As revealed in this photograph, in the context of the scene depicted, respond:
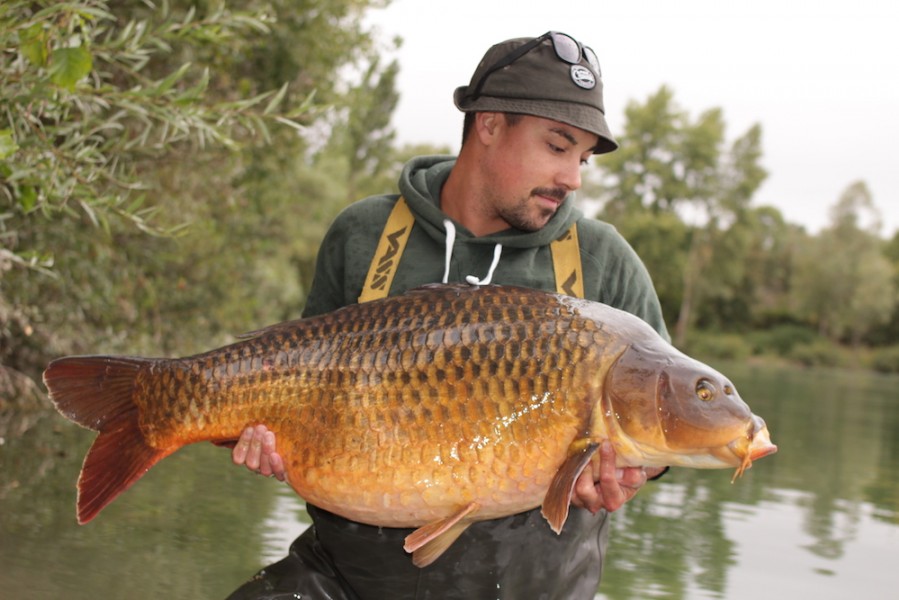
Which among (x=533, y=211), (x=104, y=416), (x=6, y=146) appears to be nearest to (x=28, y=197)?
(x=6, y=146)

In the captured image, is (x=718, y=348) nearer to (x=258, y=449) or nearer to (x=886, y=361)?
(x=886, y=361)

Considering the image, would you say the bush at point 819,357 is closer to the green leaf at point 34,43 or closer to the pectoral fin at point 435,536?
the green leaf at point 34,43

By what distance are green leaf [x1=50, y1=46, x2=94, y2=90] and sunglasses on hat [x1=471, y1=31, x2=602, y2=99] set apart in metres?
1.31

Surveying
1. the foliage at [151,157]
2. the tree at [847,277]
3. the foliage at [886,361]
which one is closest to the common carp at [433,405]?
the foliage at [151,157]

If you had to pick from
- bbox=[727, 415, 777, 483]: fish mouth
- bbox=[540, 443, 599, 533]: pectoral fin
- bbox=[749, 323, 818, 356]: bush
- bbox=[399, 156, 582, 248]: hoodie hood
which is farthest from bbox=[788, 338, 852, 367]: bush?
bbox=[540, 443, 599, 533]: pectoral fin

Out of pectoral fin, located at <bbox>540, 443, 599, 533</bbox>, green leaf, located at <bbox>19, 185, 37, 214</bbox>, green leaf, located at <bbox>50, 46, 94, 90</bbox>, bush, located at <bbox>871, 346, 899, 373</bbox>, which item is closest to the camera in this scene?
pectoral fin, located at <bbox>540, 443, 599, 533</bbox>

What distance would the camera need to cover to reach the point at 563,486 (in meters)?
2.42

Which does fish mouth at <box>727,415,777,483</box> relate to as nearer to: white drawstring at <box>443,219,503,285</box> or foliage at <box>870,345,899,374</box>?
white drawstring at <box>443,219,503,285</box>

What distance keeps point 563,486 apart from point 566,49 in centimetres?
135

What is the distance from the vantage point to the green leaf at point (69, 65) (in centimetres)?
341

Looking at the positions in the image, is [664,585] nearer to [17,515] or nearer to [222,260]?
[17,515]

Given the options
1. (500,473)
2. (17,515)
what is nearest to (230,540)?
(17,515)

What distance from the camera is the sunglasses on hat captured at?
A: 3078 millimetres

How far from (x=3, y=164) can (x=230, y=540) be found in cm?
251
